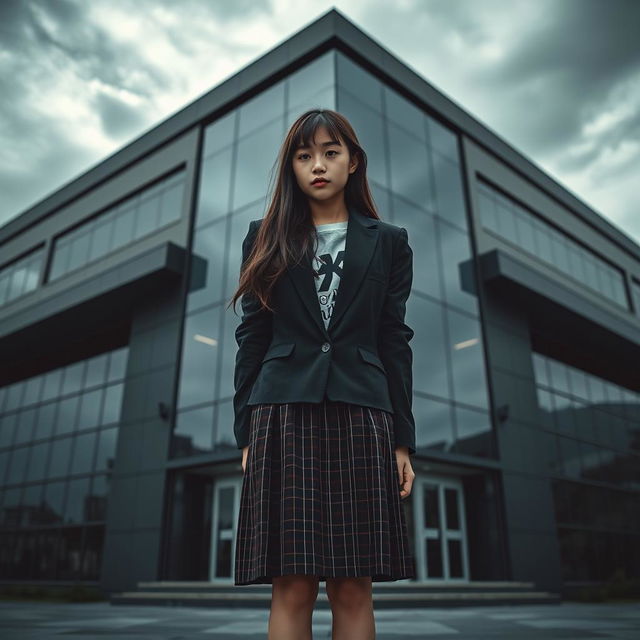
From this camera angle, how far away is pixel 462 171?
14914 millimetres

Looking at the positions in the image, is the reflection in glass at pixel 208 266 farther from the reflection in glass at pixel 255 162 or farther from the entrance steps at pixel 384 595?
the entrance steps at pixel 384 595

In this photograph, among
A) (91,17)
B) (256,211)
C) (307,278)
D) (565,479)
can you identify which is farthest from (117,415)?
(307,278)

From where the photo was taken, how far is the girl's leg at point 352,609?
1525 mm

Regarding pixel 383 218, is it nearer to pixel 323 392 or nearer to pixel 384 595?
pixel 384 595

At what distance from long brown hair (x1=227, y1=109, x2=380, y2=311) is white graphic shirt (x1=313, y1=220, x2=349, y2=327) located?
0.04 m

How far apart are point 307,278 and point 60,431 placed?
1654 cm

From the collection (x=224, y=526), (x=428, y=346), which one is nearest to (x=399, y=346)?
(x=428, y=346)

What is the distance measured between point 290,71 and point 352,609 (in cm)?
1322

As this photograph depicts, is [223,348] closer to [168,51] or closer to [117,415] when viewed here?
[117,415]

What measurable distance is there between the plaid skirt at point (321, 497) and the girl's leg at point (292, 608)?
5 centimetres

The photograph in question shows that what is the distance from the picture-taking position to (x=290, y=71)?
13008mm

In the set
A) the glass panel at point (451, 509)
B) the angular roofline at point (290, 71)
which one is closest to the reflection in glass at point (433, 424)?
the glass panel at point (451, 509)

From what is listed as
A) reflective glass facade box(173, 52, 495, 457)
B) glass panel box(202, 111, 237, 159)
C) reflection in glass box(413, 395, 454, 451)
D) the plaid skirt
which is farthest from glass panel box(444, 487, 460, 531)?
the plaid skirt

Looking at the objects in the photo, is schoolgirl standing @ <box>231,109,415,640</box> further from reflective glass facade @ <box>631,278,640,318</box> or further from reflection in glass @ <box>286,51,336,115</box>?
reflective glass facade @ <box>631,278,640,318</box>
